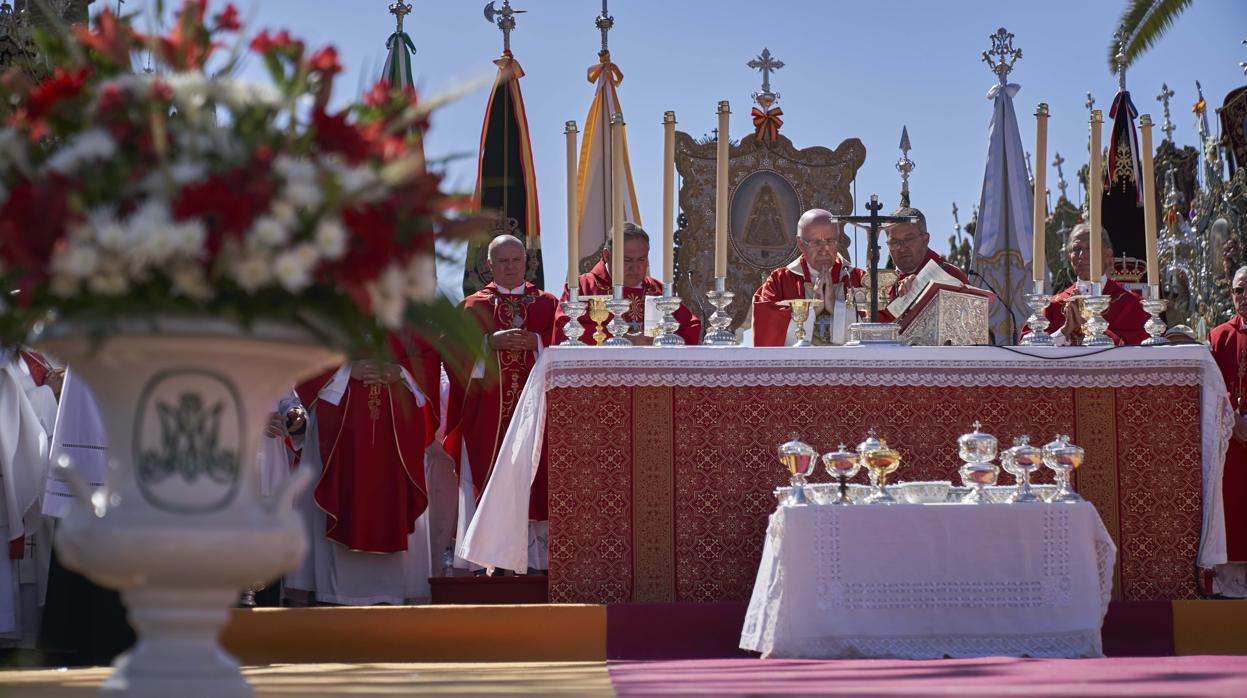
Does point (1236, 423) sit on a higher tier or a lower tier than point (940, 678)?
higher

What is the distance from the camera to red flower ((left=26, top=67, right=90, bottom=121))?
2943 mm

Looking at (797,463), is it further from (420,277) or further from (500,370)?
(420,277)

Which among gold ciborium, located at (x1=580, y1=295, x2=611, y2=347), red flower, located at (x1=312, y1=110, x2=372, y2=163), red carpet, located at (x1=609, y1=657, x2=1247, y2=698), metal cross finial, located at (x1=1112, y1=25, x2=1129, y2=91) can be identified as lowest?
red carpet, located at (x1=609, y1=657, x2=1247, y2=698)

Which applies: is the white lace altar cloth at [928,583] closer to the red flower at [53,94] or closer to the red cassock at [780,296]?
the red cassock at [780,296]

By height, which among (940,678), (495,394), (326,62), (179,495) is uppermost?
(326,62)

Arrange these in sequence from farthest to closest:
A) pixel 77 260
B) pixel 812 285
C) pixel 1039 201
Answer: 1. pixel 812 285
2. pixel 1039 201
3. pixel 77 260

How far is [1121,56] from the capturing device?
1405 centimetres

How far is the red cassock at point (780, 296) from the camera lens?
7.02 metres

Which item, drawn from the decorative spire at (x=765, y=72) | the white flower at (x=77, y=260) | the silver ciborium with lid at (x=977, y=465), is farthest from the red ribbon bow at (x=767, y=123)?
the white flower at (x=77, y=260)

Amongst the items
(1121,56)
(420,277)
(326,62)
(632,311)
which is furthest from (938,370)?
(1121,56)

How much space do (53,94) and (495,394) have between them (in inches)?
215

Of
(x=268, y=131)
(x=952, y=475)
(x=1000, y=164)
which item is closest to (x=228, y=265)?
(x=268, y=131)

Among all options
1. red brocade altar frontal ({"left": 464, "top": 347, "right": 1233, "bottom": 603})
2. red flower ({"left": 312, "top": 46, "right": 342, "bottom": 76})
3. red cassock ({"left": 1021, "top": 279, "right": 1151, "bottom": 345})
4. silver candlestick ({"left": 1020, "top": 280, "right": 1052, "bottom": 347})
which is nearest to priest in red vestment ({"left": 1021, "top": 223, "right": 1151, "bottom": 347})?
red cassock ({"left": 1021, "top": 279, "right": 1151, "bottom": 345})

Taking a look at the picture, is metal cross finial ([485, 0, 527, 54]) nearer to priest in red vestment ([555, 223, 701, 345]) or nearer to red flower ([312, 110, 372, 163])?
priest in red vestment ([555, 223, 701, 345])
